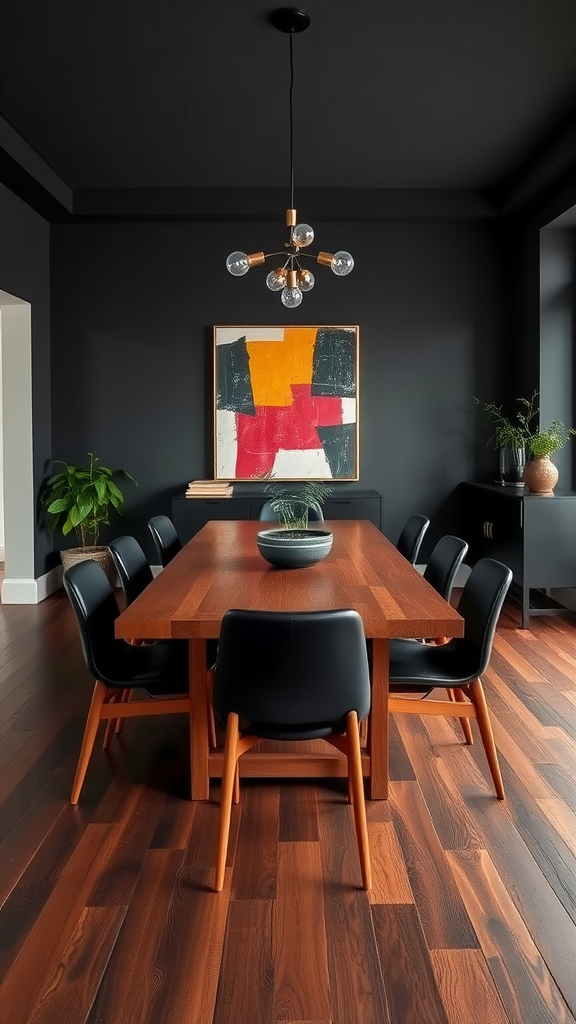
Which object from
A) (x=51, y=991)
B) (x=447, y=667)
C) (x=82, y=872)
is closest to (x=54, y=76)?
(x=447, y=667)

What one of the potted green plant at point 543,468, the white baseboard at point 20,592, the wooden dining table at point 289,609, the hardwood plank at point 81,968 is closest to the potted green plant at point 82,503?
the white baseboard at point 20,592

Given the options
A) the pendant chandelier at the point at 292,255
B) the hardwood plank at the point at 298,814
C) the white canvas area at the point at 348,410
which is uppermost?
the pendant chandelier at the point at 292,255

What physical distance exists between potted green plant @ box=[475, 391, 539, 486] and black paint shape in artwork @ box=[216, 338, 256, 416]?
5.95 feet

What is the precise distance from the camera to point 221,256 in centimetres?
587

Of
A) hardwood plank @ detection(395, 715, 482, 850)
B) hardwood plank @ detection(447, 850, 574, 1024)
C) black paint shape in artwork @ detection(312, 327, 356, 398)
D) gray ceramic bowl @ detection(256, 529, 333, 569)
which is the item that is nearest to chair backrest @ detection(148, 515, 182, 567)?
gray ceramic bowl @ detection(256, 529, 333, 569)

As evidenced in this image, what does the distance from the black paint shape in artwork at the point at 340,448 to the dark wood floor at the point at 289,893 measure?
304cm

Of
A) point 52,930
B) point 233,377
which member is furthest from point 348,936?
point 233,377

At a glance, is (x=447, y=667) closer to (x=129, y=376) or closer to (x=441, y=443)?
(x=441, y=443)

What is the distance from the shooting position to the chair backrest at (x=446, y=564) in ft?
9.84

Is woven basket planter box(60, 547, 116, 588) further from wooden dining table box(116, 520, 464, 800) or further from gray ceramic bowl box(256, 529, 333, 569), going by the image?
gray ceramic bowl box(256, 529, 333, 569)

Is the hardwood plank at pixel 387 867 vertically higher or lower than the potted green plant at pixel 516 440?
lower

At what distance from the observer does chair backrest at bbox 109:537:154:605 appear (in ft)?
10.0

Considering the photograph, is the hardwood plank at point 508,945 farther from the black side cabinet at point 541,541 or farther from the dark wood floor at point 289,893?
the black side cabinet at point 541,541

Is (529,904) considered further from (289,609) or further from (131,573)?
(131,573)
